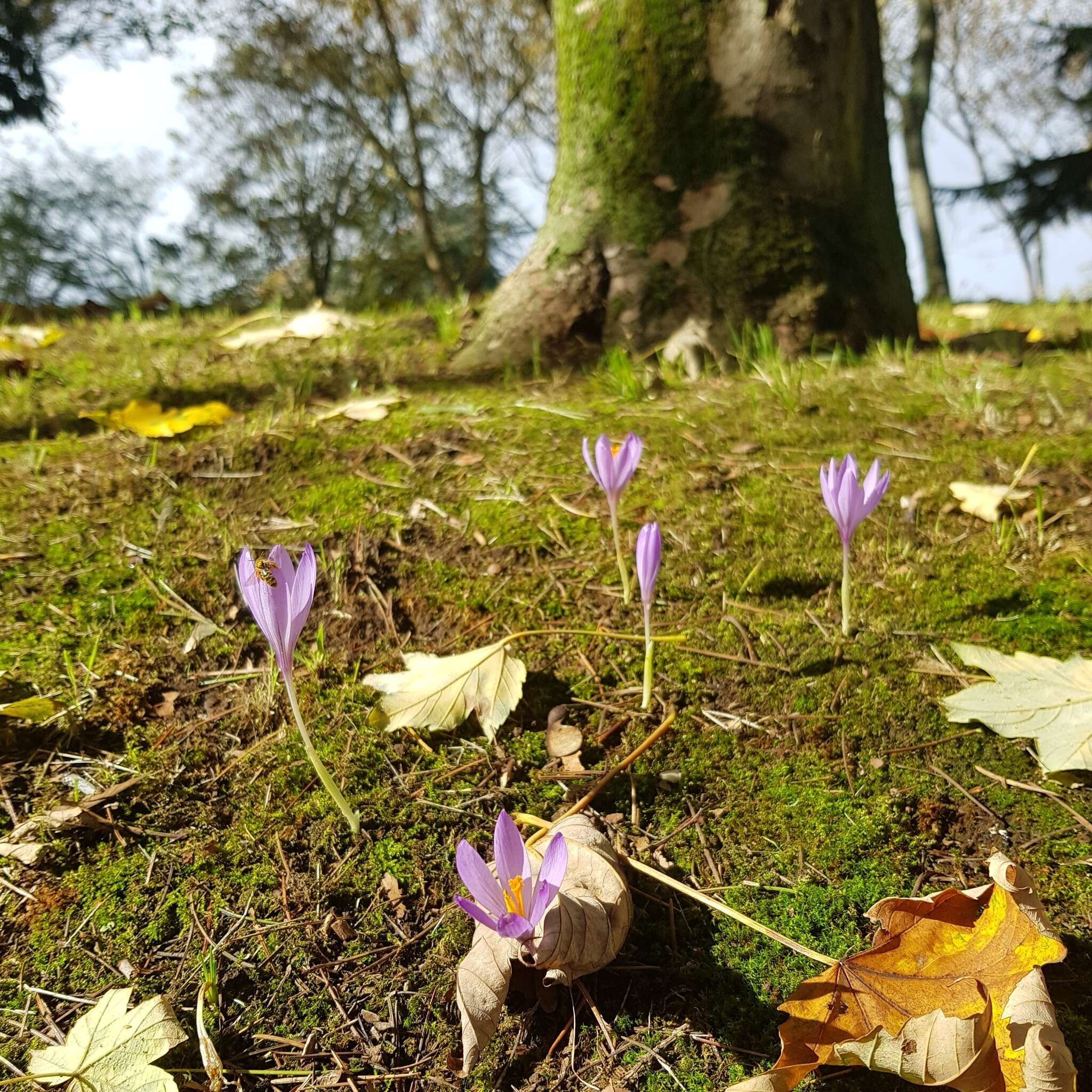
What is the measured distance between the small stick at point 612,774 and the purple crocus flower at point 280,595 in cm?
40

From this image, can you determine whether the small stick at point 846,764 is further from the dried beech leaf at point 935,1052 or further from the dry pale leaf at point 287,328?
the dry pale leaf at point 287,328

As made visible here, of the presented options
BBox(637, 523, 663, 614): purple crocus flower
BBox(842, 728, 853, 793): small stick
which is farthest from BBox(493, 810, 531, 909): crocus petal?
BBox(842, 728, 853, 793): small stick

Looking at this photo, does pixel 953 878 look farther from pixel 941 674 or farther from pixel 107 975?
pixel 107 975

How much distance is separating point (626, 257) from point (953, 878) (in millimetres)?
2838

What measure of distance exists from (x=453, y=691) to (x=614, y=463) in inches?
22.5

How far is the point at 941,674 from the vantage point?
1614mm

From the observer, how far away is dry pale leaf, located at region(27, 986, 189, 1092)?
100cm

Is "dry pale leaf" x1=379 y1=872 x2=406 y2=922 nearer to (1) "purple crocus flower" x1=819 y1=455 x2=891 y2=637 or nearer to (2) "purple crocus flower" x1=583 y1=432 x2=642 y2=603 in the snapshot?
(2) "purple crocus flower" x1=583 y1=432 x2=642 y2=603

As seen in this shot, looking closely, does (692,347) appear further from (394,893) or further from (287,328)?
(394,893)

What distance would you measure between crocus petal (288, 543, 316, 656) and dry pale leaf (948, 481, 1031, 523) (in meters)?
1.79

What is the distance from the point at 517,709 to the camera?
1.59 meters

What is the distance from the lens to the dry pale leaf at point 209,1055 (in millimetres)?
1009

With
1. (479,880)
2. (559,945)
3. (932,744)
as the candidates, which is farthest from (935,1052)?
(932,744)

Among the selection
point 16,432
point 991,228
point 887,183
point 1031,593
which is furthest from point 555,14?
point 991,228
